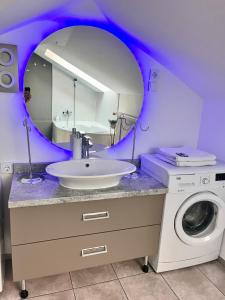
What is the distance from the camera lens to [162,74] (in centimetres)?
214

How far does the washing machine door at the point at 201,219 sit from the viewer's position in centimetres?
188

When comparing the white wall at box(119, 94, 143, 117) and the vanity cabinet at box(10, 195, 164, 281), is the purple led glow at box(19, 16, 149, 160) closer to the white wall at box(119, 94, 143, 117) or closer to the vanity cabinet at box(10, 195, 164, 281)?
the white wall at box(119, 94, 143, 117)

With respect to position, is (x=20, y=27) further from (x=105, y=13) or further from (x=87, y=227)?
(x=87, y=227)

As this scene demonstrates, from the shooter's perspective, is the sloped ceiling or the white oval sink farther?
the white oval sink

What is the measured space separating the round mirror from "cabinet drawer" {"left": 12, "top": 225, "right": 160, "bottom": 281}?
0.73m

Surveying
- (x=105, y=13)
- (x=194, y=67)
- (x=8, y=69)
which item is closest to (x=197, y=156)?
(x=194, y=67)

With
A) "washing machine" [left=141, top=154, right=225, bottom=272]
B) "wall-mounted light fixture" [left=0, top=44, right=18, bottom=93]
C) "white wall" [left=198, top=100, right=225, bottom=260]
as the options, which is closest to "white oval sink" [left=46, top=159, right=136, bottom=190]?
"washing machine" [left=141, top=154, right=225, bottom=272]

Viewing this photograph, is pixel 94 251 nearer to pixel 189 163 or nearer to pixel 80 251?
pixel 80 251

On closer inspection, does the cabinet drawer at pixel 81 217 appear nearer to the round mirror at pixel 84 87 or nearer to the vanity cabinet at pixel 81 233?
the vanity cabinet at pixel 81 233

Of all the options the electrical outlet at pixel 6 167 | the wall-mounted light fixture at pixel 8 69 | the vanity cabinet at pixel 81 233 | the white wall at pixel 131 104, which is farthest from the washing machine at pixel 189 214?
the wall-mounted light fixture at pixel 8 69

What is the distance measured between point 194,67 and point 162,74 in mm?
347

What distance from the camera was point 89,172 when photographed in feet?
6.41

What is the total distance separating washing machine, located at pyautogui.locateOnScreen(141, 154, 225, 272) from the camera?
184cm

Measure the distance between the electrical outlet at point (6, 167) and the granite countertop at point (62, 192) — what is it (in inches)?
2.5
